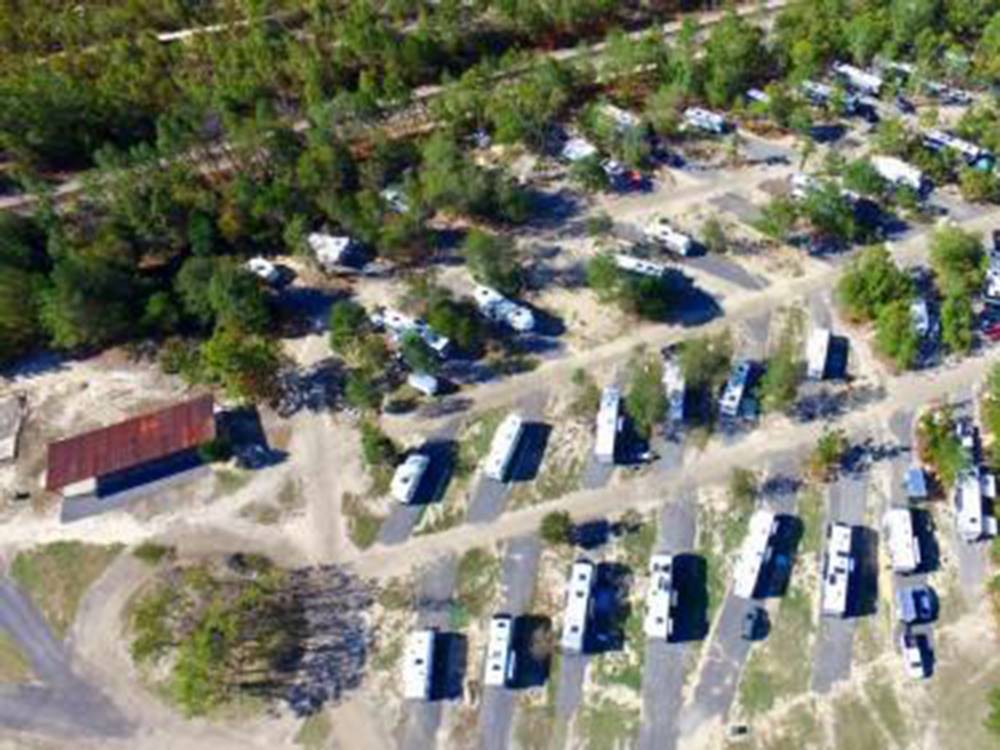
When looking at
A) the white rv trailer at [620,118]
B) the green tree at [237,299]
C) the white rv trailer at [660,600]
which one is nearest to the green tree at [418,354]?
the green tree at [237,299]

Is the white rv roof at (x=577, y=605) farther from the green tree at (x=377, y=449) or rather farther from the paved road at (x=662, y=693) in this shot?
the green tree at (x=377, y=449)

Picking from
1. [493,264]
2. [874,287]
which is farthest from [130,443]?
[874,287]

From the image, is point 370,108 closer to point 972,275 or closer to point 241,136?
point 241,136

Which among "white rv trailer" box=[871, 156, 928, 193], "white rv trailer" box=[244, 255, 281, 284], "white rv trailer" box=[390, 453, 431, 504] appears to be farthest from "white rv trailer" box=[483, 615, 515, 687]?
"white rv trailer" box=[871, 156, 928, 193]

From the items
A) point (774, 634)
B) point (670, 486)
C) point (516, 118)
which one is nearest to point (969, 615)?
point (774, 634)

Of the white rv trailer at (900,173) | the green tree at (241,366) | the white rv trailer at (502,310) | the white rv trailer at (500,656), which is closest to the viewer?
the white rv trailer at (500,656)

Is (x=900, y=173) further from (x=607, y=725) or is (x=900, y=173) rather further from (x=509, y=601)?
(x=607, y=725)
